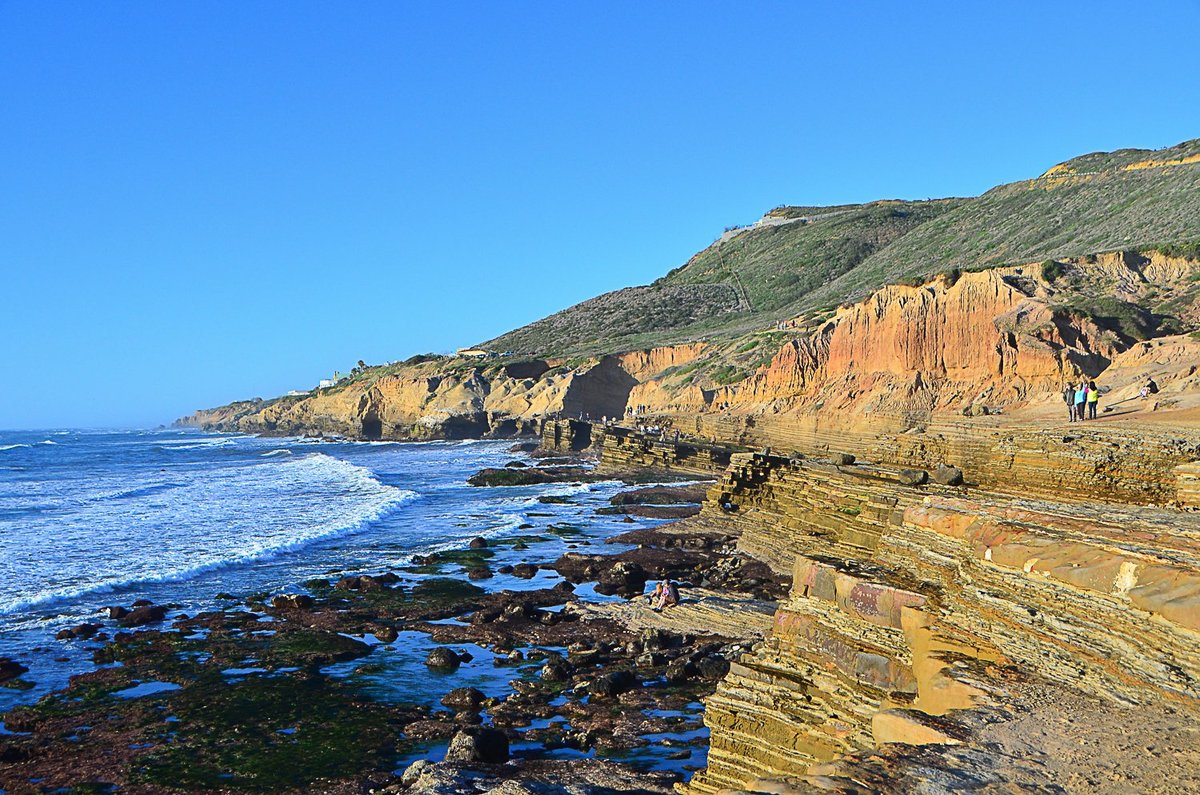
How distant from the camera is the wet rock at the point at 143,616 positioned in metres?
18.6

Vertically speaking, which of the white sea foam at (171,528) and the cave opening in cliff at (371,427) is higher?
the cave opening in cliff at (371,427)

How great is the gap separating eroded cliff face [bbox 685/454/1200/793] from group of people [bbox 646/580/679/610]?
7.12 metres

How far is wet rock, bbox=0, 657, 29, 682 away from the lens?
15.1 meters

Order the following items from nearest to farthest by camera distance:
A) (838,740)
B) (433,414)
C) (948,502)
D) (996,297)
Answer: (838,740), (948,502), (996,297), (433,414)

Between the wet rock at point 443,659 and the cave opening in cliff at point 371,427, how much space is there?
3263 inches

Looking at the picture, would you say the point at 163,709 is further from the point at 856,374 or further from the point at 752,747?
the point at 856,374

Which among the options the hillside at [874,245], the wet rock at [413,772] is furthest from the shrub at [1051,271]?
the wet rock at [413,772]

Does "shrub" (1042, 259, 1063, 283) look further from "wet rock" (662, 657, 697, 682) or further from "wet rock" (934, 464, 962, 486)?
"wet rock" (662, 657, 697, 682)

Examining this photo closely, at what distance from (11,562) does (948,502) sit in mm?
23982

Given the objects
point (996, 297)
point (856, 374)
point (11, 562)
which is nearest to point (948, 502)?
point (11, 562)

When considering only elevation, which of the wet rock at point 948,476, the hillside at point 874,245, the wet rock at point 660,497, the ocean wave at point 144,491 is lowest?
the wet rock at point 660,497

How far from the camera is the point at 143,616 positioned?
18906 mm

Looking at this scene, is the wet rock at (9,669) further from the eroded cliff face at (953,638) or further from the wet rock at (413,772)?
the eroded cliff face at (953,638)

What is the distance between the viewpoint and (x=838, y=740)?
8.89 m
